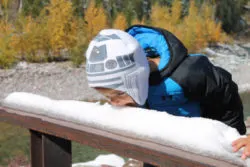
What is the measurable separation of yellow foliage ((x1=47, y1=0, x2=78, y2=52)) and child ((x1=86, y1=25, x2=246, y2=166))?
10.6 m

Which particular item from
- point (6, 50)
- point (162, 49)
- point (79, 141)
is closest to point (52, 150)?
point (79, 141)

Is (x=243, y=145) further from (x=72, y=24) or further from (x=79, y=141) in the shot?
(x=72, y=24)

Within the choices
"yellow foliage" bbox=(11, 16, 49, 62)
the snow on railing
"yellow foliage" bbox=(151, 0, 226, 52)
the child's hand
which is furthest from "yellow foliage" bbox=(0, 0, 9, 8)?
the child's hand

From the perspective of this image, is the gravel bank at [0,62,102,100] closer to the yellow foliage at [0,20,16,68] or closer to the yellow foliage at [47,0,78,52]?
the yellow foliage at [0,20,16,68]

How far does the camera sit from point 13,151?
231 inches

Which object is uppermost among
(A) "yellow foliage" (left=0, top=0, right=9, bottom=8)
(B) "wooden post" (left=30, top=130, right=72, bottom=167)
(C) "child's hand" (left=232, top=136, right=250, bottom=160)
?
(C) "child's hand" (left=232, top=136, right=250, bottom=160)

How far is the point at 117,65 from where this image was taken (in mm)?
1438

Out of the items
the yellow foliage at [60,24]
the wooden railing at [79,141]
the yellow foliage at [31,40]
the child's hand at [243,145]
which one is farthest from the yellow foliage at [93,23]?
the child's hand at [243,145]

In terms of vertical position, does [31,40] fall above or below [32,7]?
below

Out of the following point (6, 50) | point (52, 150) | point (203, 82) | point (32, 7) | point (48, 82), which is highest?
point (203, 82)

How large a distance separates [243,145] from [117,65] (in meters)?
0.57

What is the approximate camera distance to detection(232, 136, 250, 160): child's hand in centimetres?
100

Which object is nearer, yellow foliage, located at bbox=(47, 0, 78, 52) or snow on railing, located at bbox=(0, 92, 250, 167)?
snow on railing, located at bbox=(0, 92, 250, 167)

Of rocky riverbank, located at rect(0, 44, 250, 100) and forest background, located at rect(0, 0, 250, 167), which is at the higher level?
forest background, located at rect(0, 0, 250, 167)
